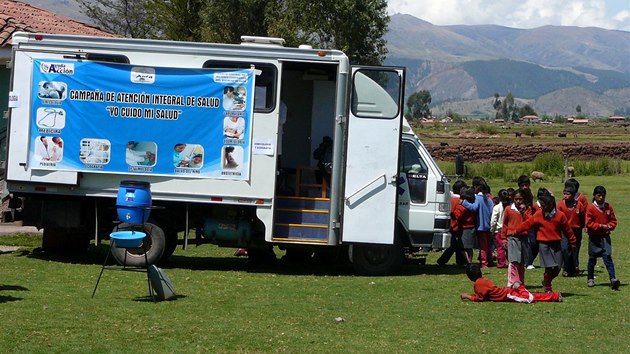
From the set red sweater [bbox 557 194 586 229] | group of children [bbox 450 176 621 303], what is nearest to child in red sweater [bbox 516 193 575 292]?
group of children [bbox 450 176 621 303]

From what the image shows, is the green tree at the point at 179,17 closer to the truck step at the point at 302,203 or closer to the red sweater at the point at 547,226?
the truck step at the point at 302,203

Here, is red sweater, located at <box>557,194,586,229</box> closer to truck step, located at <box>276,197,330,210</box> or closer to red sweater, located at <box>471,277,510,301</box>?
red sweater, located at <box>471,277,510,301</box>

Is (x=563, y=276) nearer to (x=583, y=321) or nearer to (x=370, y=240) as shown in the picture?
(x=370, y=240)

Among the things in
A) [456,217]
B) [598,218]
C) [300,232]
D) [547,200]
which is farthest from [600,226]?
[300,232]

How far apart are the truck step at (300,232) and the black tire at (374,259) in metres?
0.69

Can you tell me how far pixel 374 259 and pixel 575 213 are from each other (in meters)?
3.24

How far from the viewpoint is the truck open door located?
55.4 ft

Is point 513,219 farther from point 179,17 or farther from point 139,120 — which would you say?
point 179,17

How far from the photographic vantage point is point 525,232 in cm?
1505

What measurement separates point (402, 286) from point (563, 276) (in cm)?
334

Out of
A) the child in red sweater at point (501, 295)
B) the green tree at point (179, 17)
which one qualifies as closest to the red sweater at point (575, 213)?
the child in red sweater at point (501, 295)

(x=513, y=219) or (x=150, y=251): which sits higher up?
(x=513, y=219)

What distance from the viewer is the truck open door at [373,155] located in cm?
1689

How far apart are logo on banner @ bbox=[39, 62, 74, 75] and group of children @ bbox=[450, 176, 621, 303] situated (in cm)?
678
